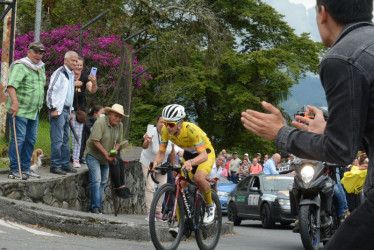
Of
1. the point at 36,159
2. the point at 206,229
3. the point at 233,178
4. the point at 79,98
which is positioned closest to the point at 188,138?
the point at 206,229

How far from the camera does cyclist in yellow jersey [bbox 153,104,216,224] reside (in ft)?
31.8

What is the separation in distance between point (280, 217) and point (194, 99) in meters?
27.2

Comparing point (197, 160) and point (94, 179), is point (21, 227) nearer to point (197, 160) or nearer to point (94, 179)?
point (197, 160)

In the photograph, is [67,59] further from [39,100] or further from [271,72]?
[271,72]

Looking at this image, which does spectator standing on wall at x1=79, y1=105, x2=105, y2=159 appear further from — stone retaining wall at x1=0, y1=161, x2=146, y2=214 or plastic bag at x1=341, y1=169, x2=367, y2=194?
plastic bag at x1=341, y1=169, x2=367, y2=194

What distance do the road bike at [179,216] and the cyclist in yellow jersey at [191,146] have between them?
0.38ft

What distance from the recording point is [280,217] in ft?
61.1

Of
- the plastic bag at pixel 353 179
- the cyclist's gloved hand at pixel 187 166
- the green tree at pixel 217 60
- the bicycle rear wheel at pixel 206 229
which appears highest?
the green tree at pixel 217 60

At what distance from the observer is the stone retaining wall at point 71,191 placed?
1098 centimetres

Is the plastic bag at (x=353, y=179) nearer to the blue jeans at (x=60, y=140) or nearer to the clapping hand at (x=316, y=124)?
the clapping hand at (x=316, y=124)

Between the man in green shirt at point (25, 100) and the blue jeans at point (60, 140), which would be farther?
the blue jeans at point (60, 140)

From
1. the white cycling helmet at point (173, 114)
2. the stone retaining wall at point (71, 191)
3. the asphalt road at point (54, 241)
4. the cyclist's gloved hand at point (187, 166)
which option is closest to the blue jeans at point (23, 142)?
the stone retaining wall at point (71, 191)

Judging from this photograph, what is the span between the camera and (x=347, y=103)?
119 inches

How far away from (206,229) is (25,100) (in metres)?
3.24
